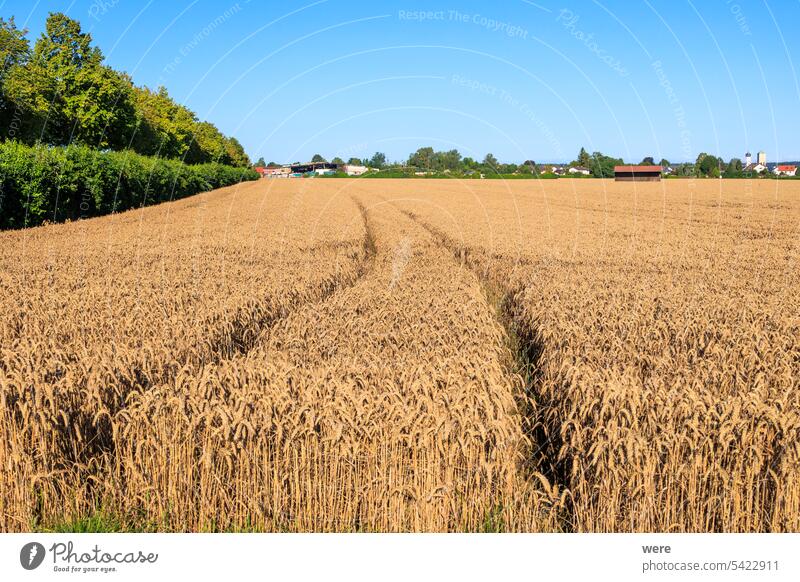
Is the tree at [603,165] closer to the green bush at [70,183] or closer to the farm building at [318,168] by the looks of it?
the farm building at [318,168]

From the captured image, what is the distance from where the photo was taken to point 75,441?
6.73 m

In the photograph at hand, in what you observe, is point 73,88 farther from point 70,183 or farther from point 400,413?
point 400,413

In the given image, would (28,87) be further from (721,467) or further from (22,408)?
(721,467)

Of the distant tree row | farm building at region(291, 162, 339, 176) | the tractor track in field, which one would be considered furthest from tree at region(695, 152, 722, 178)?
the tractor track in field

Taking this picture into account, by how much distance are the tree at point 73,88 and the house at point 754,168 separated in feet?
322

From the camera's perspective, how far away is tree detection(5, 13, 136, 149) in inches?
2292

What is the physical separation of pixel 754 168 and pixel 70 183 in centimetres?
12125

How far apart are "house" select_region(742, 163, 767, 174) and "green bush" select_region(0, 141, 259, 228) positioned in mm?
95421

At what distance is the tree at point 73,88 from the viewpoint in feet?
191

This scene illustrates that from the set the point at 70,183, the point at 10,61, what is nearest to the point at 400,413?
the point at 70,183

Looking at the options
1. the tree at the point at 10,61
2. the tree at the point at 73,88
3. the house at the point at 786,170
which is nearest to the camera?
the tree at the point at 10,61

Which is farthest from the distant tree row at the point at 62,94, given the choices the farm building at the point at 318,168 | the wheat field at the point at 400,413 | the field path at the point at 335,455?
the farm building at the point at 318,168

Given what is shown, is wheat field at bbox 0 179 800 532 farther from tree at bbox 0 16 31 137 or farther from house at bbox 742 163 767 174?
house at bbox 742 163 767 174
